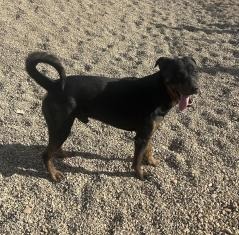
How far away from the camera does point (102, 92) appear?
477 cm

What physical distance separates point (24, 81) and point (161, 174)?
2.99m

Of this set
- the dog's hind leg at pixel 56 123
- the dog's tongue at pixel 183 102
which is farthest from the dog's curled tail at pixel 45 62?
the dog's tongue at pixel 183 102

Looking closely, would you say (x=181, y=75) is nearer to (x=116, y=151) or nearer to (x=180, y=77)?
(x=180, y=77)

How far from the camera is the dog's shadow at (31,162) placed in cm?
526

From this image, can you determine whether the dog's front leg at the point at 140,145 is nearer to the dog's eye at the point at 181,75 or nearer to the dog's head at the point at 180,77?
the dog's head at the point at 180,77

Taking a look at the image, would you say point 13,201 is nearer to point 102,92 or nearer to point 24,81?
point 102,92

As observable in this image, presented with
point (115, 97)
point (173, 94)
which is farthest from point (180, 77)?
point (115, 97)

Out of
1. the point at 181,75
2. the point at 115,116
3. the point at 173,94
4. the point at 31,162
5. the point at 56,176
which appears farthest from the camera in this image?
the point at 31,162

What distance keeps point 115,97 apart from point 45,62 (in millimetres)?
827

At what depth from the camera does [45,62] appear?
15.5ft

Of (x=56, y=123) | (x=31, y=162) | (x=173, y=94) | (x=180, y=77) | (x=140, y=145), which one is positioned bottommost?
(x=31, y=162)

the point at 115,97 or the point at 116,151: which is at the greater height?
the point at 115,97

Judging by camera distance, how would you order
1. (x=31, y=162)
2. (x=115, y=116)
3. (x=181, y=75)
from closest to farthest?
1. (x=181, y=75)
2. (x=115, y=116)
3. (x=31, y=162)

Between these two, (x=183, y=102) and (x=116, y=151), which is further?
(x=116, y=151)
